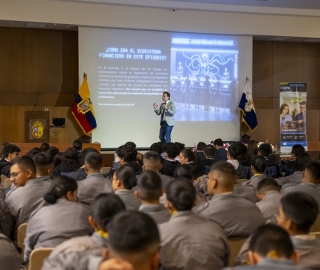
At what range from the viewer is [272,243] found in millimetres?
1735

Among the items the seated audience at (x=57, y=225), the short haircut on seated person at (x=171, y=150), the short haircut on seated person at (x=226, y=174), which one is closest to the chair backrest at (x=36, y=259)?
the seated audience at (x=57, y=225)

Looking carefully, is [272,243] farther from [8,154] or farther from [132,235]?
[8,154]

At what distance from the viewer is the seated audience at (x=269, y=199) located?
346cm

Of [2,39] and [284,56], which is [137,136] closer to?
[2,39]

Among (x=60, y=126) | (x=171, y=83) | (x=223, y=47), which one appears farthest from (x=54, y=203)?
(x=223, y=47)

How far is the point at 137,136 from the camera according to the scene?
11.1 metres

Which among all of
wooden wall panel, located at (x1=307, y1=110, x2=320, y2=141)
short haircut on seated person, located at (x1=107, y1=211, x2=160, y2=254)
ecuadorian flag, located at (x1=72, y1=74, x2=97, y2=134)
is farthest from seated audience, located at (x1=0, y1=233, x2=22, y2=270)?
wooden wall panel, located at (x1=307, y1=110, x2=320, y2=141)

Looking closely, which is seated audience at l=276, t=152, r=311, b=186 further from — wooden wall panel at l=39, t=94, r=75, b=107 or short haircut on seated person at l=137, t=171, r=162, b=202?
wooden wall panel at l=39, t=94, r=75, b=107

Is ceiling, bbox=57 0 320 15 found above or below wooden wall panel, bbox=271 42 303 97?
above

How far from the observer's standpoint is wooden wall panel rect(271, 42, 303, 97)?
42.7 feet

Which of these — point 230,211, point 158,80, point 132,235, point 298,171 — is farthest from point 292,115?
point 132,235

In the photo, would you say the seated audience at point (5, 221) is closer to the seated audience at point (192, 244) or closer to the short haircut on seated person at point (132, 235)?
the seated audience at point (192, 244)

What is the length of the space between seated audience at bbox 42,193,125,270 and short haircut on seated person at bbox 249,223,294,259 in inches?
22.0

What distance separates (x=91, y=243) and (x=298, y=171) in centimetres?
416
